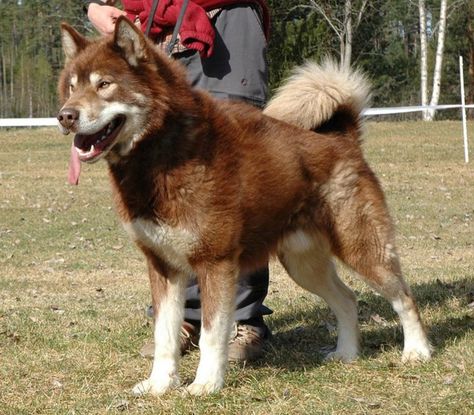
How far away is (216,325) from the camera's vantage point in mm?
3631

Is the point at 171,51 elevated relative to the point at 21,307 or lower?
elevated

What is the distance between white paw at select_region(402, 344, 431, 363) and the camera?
165 inches

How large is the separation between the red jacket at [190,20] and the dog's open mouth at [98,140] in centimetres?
110

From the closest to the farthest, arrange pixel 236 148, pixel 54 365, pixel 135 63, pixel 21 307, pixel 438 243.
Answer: pixel 135 63
pixel 236 148
pixel 54 365
pixel 21 307
pixel 438 243

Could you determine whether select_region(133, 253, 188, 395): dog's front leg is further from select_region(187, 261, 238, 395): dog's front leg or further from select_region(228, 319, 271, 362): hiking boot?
select_region(228, 319, 271, 362): hiking boot

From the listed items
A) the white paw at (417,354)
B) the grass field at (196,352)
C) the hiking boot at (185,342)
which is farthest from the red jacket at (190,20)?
the white paw at (417,354)

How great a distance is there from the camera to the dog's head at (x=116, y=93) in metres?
3.39

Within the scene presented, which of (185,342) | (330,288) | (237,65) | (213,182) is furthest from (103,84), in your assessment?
(330,288)

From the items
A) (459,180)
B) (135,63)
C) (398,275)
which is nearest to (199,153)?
(135,63)

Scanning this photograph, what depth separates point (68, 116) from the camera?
131 inches

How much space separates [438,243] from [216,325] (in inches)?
222

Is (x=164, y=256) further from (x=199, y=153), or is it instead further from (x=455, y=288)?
(x=455, y=288)

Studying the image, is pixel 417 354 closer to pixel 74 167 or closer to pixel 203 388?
pixel 203 388

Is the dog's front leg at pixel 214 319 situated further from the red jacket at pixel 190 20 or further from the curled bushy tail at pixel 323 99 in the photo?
the red jacket at pixel 190 20
